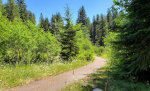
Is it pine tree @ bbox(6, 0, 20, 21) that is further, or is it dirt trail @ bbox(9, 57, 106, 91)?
pine tree @ bbox(6, 0, 20, 21)

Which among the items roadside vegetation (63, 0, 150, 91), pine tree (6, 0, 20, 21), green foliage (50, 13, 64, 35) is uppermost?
pine tree (6, 0, 20, 21)

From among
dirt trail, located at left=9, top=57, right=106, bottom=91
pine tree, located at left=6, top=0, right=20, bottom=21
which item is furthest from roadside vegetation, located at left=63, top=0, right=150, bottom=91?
pine tree, located at left=6, top=0, right=20, bottom=21

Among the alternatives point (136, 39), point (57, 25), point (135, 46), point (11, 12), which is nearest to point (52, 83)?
point (135, 46)

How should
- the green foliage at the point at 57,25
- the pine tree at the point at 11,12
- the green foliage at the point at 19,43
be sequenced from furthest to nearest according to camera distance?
the pine tree at the point at 11,12, the green foliage at the point at 57,25, the green foliage at the point at 19,43

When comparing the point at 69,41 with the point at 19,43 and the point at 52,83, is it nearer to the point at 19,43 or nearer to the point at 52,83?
the point at 19,43

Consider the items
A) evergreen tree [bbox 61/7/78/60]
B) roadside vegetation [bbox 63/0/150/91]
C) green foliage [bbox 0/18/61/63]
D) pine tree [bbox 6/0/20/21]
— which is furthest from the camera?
pine tree [bbox 6/0/20/21]

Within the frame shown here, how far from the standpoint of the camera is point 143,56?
319 cm

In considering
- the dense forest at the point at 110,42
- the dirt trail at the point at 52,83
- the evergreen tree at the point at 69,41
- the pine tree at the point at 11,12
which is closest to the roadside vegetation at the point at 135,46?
the dense forest at the point at 110,42

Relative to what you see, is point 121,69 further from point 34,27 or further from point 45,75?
point 34,27

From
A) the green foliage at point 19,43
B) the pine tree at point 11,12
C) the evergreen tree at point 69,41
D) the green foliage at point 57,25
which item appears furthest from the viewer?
the pine tree at point 11,12

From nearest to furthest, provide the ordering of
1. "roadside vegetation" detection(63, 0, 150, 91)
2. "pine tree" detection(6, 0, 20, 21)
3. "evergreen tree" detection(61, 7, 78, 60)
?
"roadside vegetation" detection(63, 0, 150, 91) → "evergreen tree" detection(61, 7, 78, 60) → "pine tree" detection(6, 0, 20, 21)

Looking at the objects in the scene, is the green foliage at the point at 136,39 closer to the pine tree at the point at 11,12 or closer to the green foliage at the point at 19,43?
the green foliage at the point at 19,43

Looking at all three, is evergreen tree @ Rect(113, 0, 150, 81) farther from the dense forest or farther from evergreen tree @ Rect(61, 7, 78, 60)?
evergreen tree @ Rect(61, 7, 78, 60)

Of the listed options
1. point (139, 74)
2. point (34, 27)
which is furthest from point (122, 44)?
point (34, 27)
